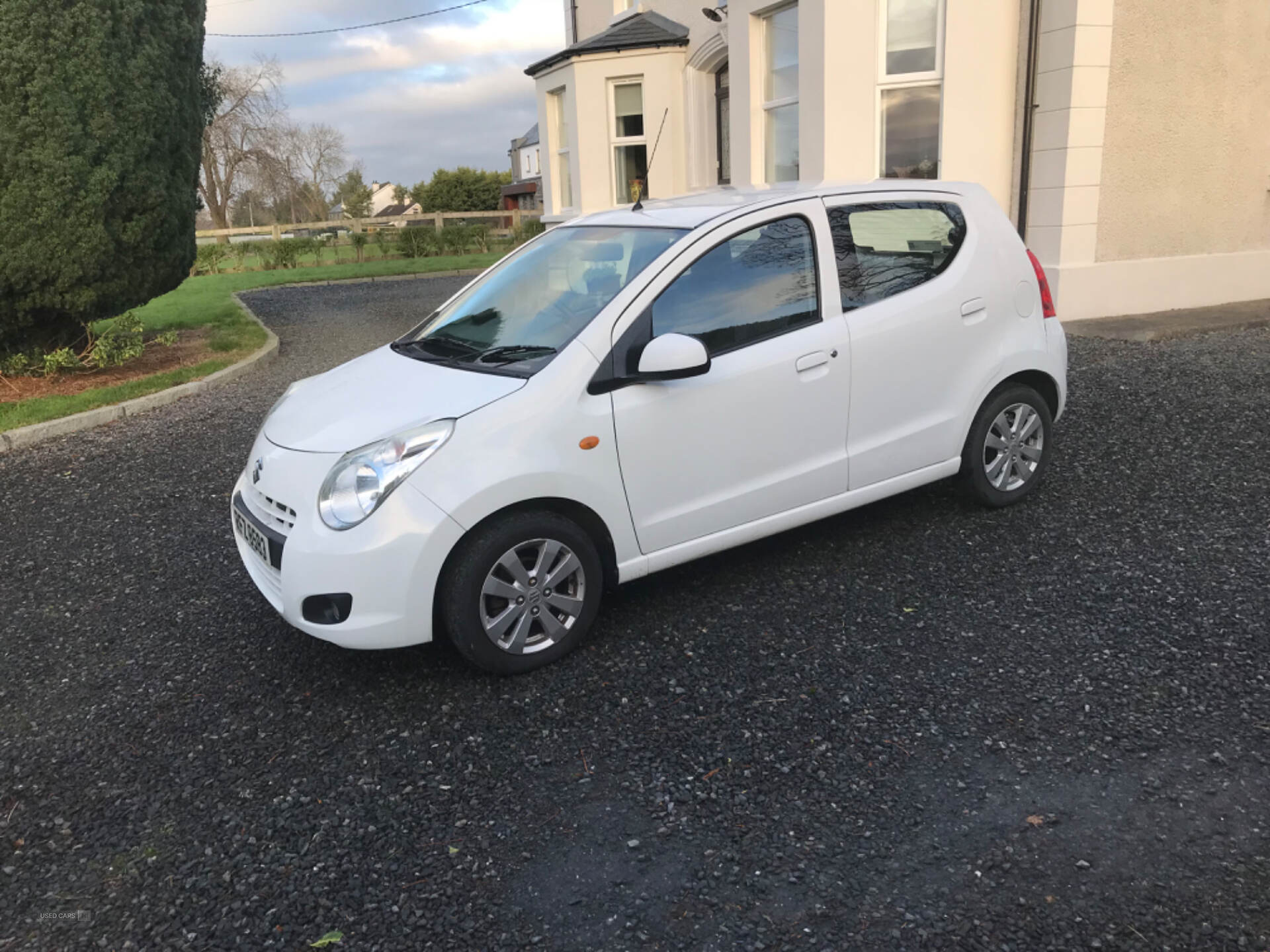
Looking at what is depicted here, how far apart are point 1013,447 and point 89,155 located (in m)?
8.08

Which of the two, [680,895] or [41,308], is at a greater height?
[41,308]

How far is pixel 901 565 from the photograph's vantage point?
4711 millimetres

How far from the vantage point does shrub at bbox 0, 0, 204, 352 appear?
8.26m

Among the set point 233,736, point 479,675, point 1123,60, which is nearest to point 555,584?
point 479,675

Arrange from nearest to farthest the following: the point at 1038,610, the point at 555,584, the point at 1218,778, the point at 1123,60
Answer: the point at 1218,778
the point at 555,584
the point at 1038,610
the point at 1123,60

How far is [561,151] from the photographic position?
18.0 metres

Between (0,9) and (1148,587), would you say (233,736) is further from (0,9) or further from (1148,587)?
Answer: (0,9)

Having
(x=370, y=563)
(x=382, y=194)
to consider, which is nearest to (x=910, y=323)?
(x=370, y=563)

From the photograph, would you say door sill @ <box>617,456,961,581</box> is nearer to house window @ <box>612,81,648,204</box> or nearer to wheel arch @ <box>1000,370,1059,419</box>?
wheel arch @ <box>1000,370,1059,419</box>

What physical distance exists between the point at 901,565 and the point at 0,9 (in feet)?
27.8

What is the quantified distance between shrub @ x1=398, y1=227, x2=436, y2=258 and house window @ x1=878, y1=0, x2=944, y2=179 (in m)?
20.4

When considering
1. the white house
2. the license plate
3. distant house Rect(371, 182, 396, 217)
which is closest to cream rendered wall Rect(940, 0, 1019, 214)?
the white house

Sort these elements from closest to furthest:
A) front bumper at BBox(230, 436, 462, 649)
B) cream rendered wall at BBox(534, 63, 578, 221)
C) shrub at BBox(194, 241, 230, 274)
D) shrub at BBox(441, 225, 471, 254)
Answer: front bumper at BBox(230, 436, 462, 649) → cream rendered wall at BBox(534, 63, 578, 221) → shrub at BBox(194, 241, 230, 274) → shrub at BBox(441, 225, 471, 254)
